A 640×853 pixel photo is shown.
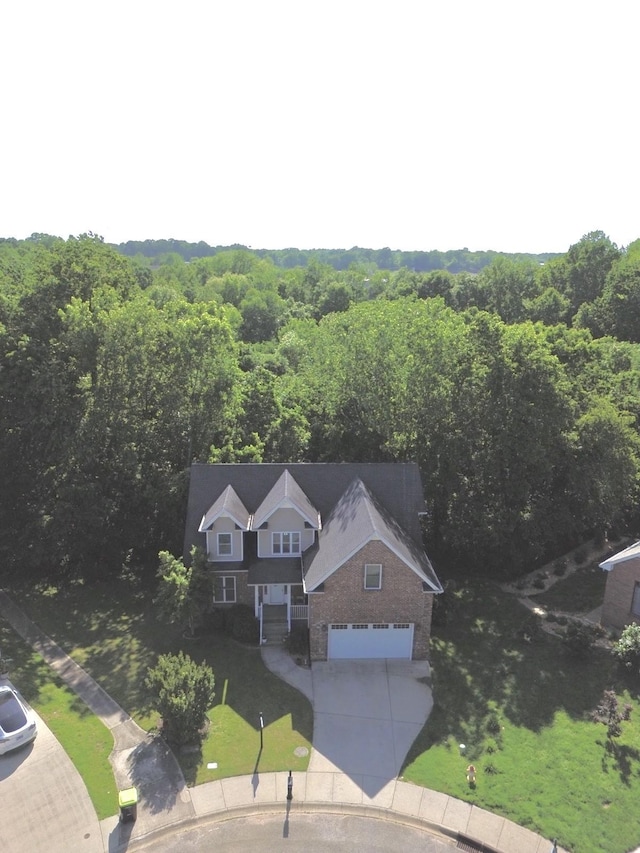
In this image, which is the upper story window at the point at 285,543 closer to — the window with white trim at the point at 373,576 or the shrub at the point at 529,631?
the window with white trim at the point at 373,576

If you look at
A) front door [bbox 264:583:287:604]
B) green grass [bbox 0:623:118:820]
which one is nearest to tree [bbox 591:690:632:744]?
front door [bbox 264:583:287:604]

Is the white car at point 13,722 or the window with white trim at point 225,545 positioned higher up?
the window with white trim at point 225,545

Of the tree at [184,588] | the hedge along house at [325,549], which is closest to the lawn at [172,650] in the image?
the tree at [184,588]

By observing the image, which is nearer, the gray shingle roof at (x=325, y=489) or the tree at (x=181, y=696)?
the tree at (x=181, y=696)

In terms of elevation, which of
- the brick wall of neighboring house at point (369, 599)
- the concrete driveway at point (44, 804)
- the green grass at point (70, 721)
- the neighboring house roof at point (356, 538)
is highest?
the neighboring house roof at point (356, 538)

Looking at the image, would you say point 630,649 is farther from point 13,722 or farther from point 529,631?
point 13,722

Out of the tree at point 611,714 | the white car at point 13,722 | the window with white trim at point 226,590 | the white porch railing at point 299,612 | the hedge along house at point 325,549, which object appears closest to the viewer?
the white car at point 13,722

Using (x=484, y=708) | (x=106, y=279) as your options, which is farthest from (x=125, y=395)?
(x=484, y=708)
